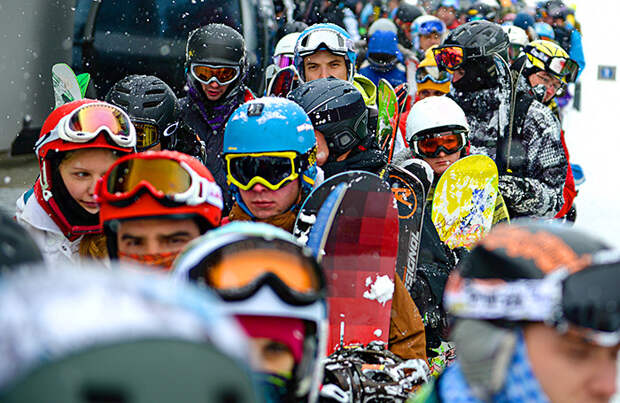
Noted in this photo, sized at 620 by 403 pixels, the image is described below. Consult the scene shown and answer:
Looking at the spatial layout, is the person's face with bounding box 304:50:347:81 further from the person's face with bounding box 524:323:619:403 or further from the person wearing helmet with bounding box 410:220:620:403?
the person's face with bounding box 524:323:619:403

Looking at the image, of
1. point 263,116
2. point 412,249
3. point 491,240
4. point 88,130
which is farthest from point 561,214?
point 491,240

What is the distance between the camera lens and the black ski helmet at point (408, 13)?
43.1 ft

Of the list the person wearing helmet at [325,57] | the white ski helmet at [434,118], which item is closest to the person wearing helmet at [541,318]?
the white ski helmet at [434,118]

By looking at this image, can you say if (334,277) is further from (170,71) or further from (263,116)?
(170,71)

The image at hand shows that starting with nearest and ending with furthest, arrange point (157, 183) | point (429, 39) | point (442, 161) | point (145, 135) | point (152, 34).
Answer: point (157, 183) → point (145, 135) → point (442, 161) → point (152, 34) → point (429, 39)

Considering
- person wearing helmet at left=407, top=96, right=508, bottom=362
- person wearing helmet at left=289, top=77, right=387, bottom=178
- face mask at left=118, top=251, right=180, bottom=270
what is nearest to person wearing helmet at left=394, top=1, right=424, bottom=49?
person wearing helmet at left=407, top=96, right=508, bottom=362

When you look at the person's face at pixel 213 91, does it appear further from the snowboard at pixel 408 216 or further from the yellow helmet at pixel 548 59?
the yellow helmet at pixel 548 59

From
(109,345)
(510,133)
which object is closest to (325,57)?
(510,133)

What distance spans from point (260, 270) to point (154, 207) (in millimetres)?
822

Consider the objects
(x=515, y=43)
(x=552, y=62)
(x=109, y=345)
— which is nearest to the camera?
(x=109, y=345)

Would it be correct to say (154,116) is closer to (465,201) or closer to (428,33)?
(465,201)

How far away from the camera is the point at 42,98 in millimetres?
9727

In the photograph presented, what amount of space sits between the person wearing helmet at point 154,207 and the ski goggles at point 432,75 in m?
4.91

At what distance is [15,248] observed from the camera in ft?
5.00
